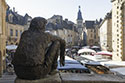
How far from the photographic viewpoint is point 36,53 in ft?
9.77

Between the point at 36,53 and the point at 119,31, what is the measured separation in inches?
677

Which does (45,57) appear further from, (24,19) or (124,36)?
(24,19)

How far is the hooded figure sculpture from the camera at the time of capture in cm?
294

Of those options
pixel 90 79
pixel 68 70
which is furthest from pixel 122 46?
pixel 90 79

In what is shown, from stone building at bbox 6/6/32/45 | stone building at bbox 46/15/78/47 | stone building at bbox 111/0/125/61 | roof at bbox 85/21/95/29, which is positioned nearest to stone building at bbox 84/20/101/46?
roof at bbox 85/21/95/29

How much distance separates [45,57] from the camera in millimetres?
3145

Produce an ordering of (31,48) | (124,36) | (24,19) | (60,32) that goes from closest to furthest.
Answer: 1. (31,48)
2. (124,36)
3. (24,19)
4. (60,32)

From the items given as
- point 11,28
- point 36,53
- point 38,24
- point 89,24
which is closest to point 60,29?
point 89,24

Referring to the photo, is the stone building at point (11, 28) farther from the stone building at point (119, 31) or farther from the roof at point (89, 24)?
the roof at point (89, 24)

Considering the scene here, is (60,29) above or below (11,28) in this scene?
above

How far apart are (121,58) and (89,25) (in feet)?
170

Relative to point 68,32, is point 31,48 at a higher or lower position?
lower

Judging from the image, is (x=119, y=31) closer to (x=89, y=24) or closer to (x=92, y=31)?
(x=92, y=31)

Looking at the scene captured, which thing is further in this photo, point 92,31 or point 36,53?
point 92,31
